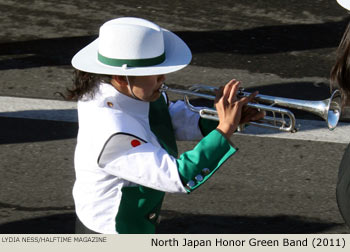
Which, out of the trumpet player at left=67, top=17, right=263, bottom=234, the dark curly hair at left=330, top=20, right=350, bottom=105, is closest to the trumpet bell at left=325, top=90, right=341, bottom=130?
the trumpet player at left=67, top=17, right=263, bottom=234

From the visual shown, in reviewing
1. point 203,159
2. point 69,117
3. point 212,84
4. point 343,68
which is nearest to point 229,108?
point 203,159

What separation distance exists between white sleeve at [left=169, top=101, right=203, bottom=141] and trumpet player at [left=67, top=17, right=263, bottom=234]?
0.35 meters

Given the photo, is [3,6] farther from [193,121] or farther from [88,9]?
[193,121]

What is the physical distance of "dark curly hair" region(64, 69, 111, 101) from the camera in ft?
13.6

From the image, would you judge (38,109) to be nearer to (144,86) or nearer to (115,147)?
(144,86)

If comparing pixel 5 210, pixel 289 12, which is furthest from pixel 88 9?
pixel 5 210

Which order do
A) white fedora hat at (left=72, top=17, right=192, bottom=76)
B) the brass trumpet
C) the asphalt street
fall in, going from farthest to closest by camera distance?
the asphalt street < the brass trumpet < white fedora hat at (left=72, top=17, right=192, bottom=76)

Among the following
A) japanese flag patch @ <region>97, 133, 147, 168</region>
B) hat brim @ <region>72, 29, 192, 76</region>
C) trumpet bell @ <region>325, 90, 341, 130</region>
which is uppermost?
hat brim @ <region>72, 29, 192, 76</region>

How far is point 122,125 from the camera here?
4.01m

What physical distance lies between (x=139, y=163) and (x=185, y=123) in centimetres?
70

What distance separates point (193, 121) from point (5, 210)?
6.89ft

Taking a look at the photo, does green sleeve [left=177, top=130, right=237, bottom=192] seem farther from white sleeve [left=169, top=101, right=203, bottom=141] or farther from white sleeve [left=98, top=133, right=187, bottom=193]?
white sleeve [left=169, top=101, right=203, bottom=141]

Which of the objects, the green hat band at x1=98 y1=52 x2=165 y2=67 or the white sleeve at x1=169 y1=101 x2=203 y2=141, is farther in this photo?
the white sleeve at x1=169 y1=101 x2=203 y2=141

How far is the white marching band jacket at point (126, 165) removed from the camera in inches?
155
